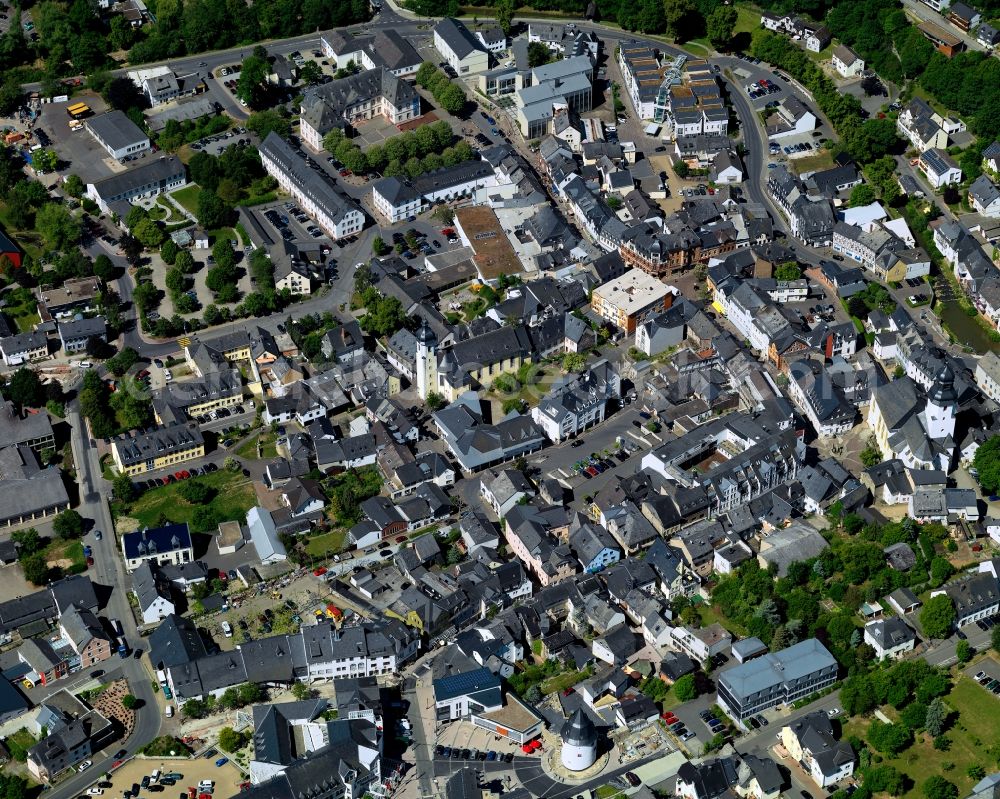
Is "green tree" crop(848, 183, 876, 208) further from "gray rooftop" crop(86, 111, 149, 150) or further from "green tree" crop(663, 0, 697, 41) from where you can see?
"gray rooftop" crop(86, 111, 149, 150)

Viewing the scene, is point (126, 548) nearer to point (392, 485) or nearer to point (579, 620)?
point (392, 485)

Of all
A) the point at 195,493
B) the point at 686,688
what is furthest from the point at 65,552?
the point at 686,688

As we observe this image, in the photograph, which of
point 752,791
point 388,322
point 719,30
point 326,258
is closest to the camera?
point 752,791

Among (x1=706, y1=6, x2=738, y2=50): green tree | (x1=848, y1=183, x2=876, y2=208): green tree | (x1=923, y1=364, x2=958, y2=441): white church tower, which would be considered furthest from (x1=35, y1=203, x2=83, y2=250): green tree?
(x1=923, y1=364, x2=958, y2=441): white church tower

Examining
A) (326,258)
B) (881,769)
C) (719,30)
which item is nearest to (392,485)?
(326,258)

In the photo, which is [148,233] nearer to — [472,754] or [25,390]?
[25,390]

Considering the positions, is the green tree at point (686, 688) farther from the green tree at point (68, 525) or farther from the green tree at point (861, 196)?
the green tree at point (861, 196)

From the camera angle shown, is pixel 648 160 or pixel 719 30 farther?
pixel 719 30
